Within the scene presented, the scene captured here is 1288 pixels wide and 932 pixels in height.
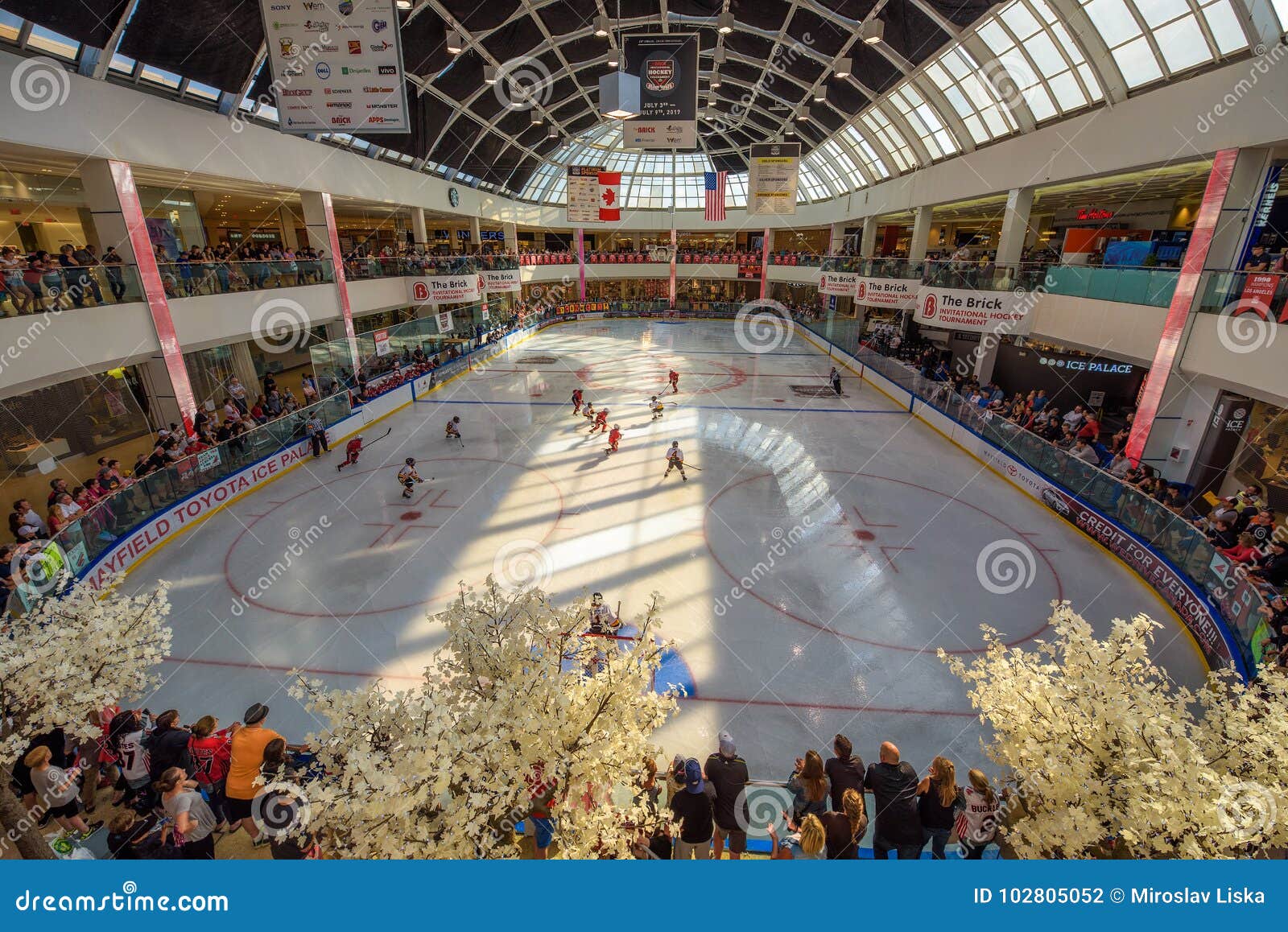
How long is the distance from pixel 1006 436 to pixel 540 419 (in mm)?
15183

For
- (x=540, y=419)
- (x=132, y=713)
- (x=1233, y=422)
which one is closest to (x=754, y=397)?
(x=540, y=419)

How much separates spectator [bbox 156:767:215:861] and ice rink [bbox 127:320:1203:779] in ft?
9.18

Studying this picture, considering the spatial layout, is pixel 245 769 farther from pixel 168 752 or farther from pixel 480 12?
pixel 480 12

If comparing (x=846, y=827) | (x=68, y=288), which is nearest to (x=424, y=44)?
(x=68, y=288)

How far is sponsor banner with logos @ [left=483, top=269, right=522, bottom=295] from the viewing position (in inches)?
1307

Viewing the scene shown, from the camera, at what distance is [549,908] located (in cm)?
159

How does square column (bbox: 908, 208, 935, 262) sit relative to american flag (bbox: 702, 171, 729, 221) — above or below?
below

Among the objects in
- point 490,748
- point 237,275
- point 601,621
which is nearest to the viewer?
point 490,748

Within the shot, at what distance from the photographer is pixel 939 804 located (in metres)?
5.40

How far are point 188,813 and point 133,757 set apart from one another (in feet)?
5.42

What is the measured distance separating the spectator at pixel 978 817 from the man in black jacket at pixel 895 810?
0.40 meters

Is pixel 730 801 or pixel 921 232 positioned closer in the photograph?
pixel 730 801

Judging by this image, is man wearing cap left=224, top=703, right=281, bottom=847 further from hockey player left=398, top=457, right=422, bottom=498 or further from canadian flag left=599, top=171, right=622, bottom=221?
canadian flag left=599, top=171, right=622, bottom=221

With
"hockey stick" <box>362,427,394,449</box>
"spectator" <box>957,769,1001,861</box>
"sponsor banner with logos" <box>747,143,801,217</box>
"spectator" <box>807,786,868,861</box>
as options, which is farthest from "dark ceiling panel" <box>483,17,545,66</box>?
"spectator" <box>957,769,1001,861</box>
